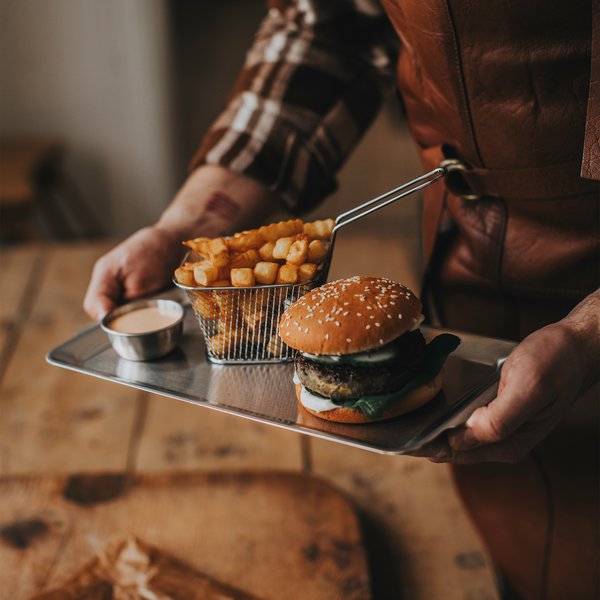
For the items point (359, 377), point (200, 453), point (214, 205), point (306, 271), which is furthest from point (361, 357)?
point (200, 453)

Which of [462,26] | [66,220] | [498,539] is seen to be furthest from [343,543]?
[66,220]

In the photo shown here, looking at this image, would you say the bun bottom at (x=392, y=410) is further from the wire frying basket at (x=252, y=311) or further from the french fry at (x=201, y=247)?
the french fry at (x=201, y=247)

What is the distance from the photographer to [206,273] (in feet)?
3.33

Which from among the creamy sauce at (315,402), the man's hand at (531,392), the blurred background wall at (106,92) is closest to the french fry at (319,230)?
the creamy sauce at (315,402)

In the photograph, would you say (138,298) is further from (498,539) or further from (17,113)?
(17,113)

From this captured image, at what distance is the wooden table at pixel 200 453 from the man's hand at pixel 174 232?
0.40 meters

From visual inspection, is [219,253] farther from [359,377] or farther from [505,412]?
[505,412]

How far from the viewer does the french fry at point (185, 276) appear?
1.04 m

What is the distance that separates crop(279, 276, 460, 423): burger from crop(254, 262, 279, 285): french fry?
0.24ft

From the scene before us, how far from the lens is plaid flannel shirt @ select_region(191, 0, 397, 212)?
1360 mm

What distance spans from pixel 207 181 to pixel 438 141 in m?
0.41

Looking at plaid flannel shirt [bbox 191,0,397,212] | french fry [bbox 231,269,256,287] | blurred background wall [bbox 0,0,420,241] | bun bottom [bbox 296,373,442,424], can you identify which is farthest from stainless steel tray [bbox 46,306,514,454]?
blurred background wall [bbox 0,0,420,241]

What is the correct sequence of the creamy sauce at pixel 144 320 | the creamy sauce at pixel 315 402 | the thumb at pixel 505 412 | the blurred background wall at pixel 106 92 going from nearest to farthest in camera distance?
the thumb at pixel 505 412, the creamy sauce at pixel 315 402, the creamy sauce at pixel 144 320, the blurred background wall at pixel 106 92

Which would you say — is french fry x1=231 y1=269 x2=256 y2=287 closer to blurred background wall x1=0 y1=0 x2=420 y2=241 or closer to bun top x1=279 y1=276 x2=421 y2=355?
bun top x1=279 y1=276 x2=421 y2=355
